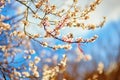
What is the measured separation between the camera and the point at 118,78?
40.4 feet

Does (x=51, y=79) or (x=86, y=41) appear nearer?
(x=51, y=79)

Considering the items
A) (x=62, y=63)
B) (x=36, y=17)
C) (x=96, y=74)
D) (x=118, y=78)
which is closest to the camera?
(x=36, y=17)

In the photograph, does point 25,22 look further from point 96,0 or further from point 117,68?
point 117,68

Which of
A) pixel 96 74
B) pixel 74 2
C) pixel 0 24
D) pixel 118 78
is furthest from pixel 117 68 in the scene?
pixel 74 2

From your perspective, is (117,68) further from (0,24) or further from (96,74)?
(0,24)

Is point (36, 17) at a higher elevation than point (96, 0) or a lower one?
lower

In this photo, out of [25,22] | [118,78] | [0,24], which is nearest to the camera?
[25,22]

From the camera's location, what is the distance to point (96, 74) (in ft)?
37.4

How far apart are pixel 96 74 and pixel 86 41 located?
7.59 meters

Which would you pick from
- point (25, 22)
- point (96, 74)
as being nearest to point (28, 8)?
point (25, 22)

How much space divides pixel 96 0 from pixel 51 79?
1.20 metres

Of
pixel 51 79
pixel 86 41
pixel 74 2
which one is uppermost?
pixel 74 2

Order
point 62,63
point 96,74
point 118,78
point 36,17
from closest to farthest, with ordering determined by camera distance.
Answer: point 36,17
point 62,63
point 96,74
point 118,78

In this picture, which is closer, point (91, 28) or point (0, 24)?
point (91, 28)
